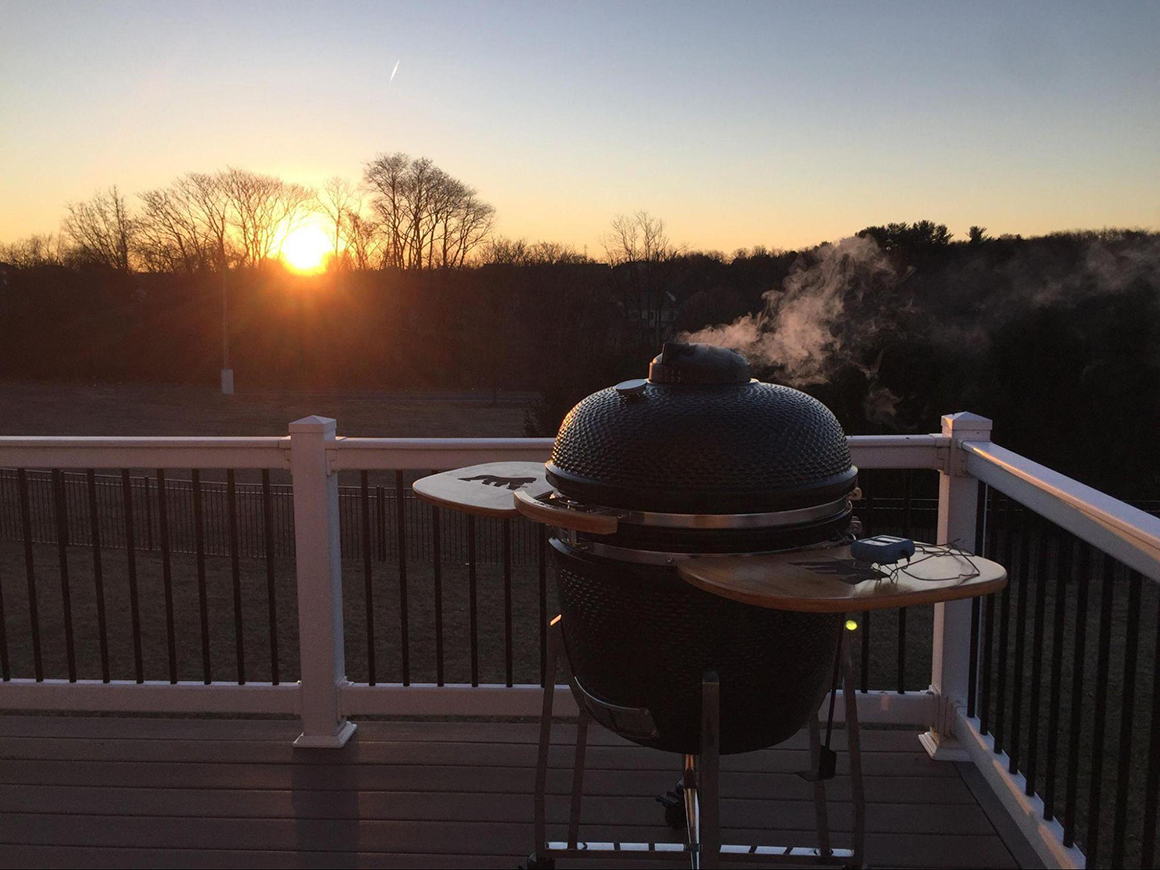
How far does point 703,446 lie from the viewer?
5.88ft

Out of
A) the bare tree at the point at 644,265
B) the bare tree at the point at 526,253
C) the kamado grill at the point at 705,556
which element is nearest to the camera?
the kamado grill at the point at 705,556

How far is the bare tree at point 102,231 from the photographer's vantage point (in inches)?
1406

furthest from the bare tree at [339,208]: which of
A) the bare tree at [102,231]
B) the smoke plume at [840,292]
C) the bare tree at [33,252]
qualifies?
the smoke plume at [840,292]

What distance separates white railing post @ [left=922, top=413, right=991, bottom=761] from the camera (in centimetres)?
288

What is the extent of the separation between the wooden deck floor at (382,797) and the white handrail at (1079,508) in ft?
3.18

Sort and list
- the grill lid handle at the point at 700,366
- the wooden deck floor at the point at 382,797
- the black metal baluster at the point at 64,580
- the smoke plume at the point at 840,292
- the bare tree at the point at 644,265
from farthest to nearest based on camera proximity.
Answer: the bare tree at the point at 644,265 < the smoke plume at the point at 840,292 < the black metal baluster at the point at 64,580 < the wooden deck floor at the point at 382,797 < the grill lid handle at the point at 700,366

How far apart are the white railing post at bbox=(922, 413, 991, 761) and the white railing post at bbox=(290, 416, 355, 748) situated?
6.65 ft

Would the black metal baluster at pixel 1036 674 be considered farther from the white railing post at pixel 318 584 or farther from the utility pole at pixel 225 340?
the utility pole at pixel 225 340

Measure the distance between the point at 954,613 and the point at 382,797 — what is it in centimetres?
194

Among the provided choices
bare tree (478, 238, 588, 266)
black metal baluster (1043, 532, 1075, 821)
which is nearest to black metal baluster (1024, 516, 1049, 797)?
black metal baluster (1043, 532, 1075, 821)

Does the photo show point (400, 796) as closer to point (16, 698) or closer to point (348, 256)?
point (16, 698)

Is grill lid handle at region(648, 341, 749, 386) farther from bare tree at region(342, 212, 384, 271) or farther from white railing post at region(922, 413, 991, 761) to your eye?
bare tree at region(342, 212, 384, 271)

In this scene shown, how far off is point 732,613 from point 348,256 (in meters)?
36.7

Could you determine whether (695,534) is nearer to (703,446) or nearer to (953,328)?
(703,446)
